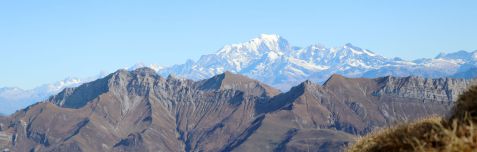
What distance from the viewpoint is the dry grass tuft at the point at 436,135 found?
862 cm

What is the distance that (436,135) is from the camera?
9141 millimetres

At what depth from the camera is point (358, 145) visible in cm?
1239

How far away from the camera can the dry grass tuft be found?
339 inches

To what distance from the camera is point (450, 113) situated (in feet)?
36.6

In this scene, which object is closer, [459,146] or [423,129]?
[459,146]

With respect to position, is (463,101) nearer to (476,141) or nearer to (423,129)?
(423,129)

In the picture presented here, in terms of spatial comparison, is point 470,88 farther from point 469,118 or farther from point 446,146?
point 446,146

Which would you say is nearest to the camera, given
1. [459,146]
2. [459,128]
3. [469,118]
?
[459,146]

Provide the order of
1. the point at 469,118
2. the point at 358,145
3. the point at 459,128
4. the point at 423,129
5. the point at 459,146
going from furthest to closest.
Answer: the point at 358,145, the point at 423,129, the point at 469,118, the point at 459,128, the point at 459,146

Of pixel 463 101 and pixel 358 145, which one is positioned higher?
pixel 463 101

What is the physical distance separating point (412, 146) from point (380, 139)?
1885 mm

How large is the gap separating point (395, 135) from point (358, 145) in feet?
4.74

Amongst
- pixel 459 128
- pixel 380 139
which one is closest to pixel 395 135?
pixel 380 139

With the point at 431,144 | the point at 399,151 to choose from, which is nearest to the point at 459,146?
the point at 431,144
